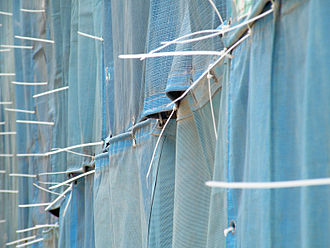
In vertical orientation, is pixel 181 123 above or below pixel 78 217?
above

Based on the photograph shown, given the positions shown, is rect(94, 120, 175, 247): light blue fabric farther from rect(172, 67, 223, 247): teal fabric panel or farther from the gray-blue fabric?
rect(172, 67, 223, 247): teal fabric panel

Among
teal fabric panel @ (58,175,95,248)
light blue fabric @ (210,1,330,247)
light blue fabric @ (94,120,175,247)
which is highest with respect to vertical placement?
light blue fabric @ (210,1,330,247)

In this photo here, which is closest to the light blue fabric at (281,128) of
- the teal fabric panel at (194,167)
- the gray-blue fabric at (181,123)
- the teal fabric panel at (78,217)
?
the gray-blue fabric at (181,123)

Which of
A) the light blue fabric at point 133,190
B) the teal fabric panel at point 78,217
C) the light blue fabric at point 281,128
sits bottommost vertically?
the teal fabric panel at point 78,217

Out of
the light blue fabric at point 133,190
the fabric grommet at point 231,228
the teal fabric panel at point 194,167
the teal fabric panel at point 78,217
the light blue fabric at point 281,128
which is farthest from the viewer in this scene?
the teal fabric panel at point 78,217

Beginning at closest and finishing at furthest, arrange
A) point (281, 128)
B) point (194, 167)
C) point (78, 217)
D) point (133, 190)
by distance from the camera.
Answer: point (281, 128), point (194, 167), point (133, 190), point (78, 217)

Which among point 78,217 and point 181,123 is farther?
point 78,217

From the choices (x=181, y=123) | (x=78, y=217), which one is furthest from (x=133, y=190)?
(x=78, y=217)

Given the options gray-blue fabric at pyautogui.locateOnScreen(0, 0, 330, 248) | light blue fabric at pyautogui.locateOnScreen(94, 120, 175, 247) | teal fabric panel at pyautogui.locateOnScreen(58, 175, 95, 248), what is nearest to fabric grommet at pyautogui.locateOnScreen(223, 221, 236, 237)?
gray-blue fabric at pyautogui.locateOnScreen(0, 0, 330, 248)

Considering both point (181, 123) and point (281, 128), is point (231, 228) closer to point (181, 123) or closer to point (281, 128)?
point (281, 128)

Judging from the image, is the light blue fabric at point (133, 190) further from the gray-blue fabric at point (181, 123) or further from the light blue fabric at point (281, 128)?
the light blue fabric at point (281, 128)

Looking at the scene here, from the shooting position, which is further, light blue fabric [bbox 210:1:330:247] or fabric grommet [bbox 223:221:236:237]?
fabric grommet [bbox 223:221:236:237]

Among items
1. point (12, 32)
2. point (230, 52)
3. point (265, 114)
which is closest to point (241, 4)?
point (230, 52)

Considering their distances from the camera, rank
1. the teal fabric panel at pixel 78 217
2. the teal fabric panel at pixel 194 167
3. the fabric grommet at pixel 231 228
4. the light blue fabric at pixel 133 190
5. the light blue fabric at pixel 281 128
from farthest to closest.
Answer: the teal fabric panel at pixel 78 217 < the light blue fabric at pixel 133 190 < the teal fabric panel at pixel 194 167 < the fabric grommet at pixel 231 228 < the light blue fabric at pixel 281 128
